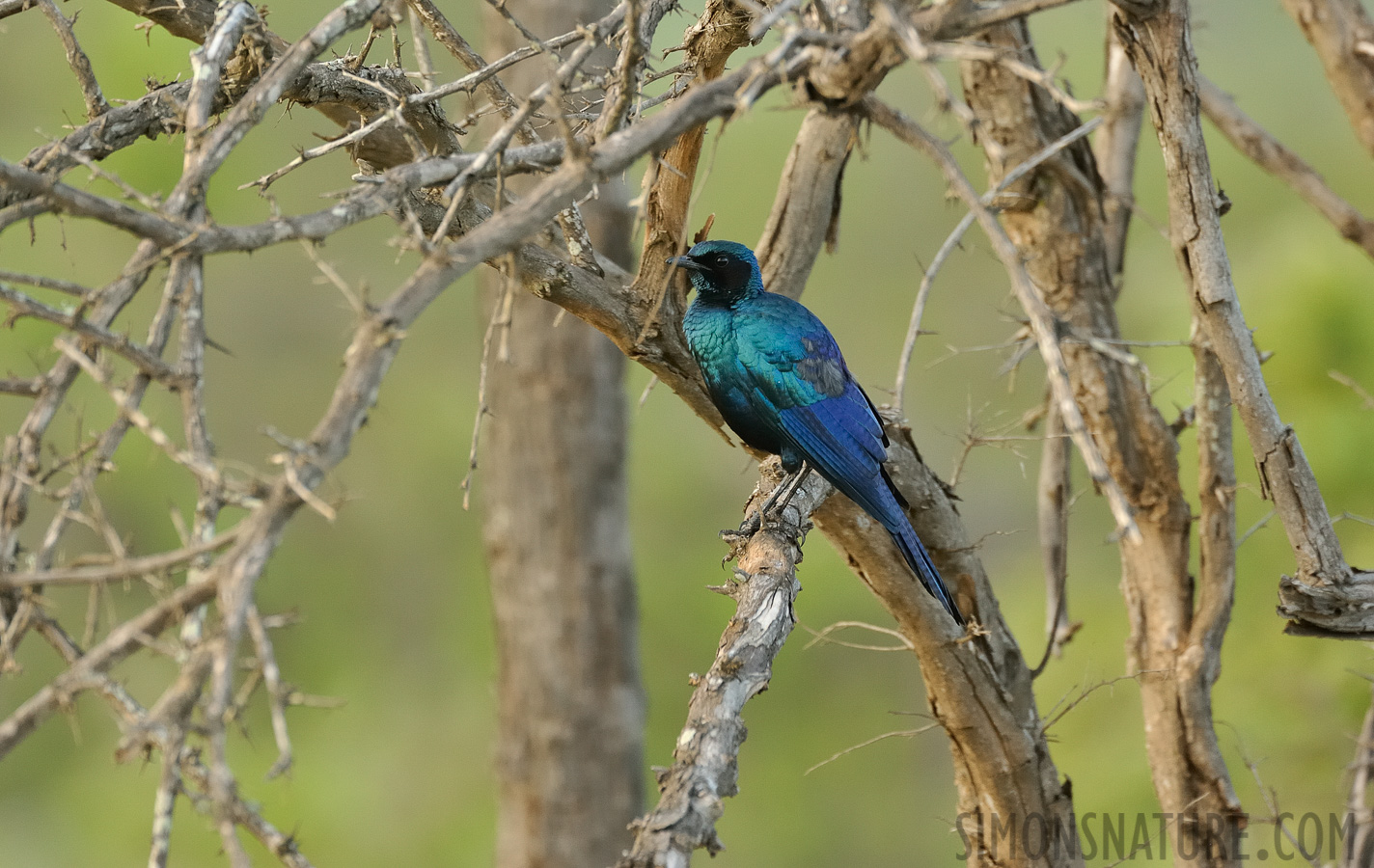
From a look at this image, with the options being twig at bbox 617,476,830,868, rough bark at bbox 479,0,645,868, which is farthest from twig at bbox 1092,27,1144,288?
rough bark at bbox 479,0,645,868

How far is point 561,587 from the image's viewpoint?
650cm

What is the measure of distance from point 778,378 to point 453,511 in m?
12.4

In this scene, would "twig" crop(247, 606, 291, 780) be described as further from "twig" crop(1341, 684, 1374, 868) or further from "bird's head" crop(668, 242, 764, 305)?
"twig" crop(1341, 684, 1374, 868)

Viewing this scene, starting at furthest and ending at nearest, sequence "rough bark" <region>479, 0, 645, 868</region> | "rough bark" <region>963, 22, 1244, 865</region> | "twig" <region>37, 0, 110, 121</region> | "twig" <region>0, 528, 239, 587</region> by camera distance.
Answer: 1. "rough bark" <region>479, 0, 645, 868</region>
2. "rough bark" <region>963, 22, 1244, 865</region>
3. "twig" <region>37, 0, 110, 121</region>
4. "twig" <region>0, 528, 239, 587</region>

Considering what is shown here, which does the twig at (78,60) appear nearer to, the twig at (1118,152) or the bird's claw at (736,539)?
the bird's claw at (736,539)

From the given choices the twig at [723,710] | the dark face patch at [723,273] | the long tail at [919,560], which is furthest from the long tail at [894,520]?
the dark face patch at [723,273]

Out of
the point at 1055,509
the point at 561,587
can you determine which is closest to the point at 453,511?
the point at 561,587

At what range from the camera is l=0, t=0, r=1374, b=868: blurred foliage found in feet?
39.3

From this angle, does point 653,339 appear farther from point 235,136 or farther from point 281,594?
point 281,594

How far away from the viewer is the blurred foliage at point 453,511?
39.3ft

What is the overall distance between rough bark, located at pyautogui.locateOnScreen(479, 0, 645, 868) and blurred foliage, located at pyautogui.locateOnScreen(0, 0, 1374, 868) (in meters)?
3.86

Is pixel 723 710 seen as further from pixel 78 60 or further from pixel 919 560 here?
pixel 78 60

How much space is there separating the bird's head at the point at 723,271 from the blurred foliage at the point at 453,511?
20.1 ft

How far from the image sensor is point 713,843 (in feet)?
5.46
